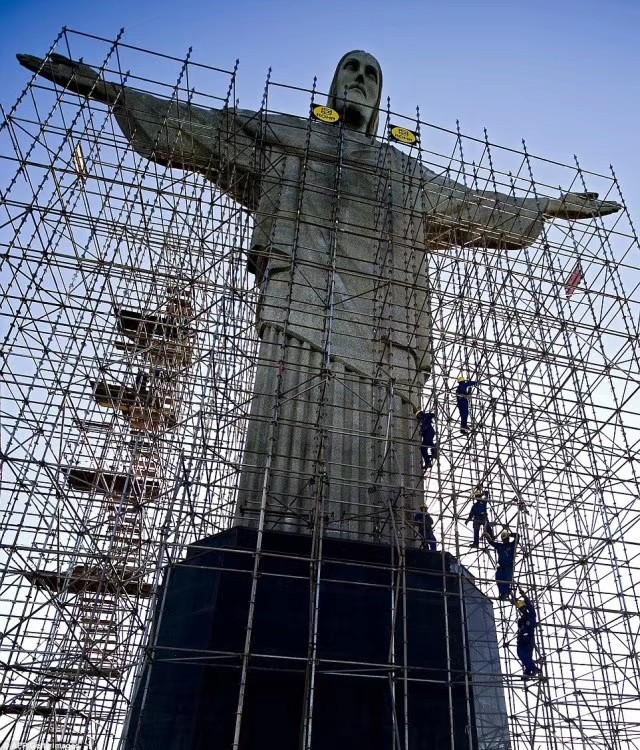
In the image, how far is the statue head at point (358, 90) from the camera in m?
16.7

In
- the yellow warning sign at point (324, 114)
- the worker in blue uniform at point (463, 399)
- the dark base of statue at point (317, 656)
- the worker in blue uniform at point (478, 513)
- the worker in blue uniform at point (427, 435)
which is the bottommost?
the dark base of statue at point (317, 656)

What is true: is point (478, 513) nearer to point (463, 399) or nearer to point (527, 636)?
point (527, 636)

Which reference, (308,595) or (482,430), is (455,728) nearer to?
(308,595)

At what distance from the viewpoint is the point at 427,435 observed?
12.6m

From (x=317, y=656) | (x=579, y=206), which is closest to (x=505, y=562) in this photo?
(x=317, y=656)

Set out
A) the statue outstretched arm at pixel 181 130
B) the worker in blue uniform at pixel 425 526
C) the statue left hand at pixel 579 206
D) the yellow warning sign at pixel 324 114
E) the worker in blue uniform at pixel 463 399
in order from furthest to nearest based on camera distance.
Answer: the statue left hand at pixel 579 206
the yellow warning sign at pixel 324 114
the statue outstretched arm at pixel 181 130
the worker in blue uniform at pixel 463 399
the worker in blue uniform at pixel 425 526

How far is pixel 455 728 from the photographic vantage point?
991 centimetres

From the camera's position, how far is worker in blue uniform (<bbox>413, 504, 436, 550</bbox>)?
38.6 ft

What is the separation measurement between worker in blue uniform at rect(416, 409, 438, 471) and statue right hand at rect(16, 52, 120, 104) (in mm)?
8230

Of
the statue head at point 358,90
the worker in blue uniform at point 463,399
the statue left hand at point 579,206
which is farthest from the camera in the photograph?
the statue left hand at point 579,206

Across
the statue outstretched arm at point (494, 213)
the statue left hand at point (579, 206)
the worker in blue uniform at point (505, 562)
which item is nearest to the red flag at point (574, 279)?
the statue outstretched arm at point (494, 213)

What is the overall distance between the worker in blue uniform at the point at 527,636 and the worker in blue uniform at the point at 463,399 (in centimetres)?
309

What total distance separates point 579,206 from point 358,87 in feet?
17.9

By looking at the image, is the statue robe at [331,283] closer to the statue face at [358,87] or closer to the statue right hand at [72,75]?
the statue right hand at [72,75]
